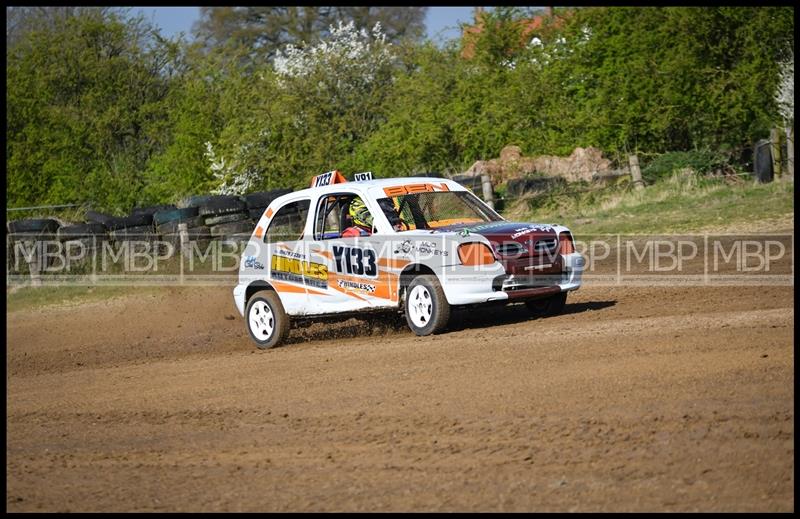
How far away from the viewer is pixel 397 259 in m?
11.0

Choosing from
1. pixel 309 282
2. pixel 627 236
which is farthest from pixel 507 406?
pixel 627 236

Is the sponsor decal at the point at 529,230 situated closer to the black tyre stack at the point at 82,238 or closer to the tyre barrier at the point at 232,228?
the tyre barrier at the point at 232,228

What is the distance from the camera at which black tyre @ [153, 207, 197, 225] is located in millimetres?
22094

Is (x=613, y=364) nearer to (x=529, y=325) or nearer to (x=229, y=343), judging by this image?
(x=529, y=325)

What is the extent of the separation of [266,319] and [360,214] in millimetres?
1749

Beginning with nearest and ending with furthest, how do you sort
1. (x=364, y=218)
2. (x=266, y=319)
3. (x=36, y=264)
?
(x=364, y=218), (x=266, y=319), (x=36, y=264)

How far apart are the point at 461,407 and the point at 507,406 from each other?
1.07 feet

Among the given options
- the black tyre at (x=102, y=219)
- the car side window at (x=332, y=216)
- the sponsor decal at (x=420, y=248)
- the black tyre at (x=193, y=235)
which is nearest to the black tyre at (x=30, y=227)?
the black tyre at (x=102, y=219)

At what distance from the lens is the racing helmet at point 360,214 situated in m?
11.5

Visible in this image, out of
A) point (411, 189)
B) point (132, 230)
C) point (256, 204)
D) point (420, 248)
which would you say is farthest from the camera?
point (256, 204)

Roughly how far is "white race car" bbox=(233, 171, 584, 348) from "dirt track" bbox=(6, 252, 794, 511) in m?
0.41

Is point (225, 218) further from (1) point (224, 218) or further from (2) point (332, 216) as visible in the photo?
(2) point (332, 216)

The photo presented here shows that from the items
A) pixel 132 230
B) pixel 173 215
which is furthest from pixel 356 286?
pixel 132 230

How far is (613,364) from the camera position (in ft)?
27.0
